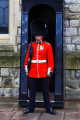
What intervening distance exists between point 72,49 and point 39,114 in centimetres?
208

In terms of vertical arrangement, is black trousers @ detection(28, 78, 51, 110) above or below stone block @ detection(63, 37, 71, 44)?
below

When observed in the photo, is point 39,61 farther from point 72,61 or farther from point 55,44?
point 72,61

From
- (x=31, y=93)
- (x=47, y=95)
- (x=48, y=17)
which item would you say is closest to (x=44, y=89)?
(x=47, y=95)

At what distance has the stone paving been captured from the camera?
20.6 ft

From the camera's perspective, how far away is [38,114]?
21.3ft

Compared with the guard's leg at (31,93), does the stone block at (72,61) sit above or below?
above

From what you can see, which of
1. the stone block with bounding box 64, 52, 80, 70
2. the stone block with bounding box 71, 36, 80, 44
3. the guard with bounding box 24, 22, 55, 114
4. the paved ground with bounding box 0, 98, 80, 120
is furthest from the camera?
the stone block with bounding box 71, 36, 80, 44

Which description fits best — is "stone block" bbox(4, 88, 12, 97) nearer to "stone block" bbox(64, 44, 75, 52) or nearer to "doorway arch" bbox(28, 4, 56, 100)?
"doorway arch" bbox(28, 4, 56, 100)

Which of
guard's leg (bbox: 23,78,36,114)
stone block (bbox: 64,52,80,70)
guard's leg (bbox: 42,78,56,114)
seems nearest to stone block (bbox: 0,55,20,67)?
stone block (bbox: 64,52,80,70)

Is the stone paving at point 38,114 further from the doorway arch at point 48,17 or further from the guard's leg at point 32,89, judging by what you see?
the doorway arch at point 48,17

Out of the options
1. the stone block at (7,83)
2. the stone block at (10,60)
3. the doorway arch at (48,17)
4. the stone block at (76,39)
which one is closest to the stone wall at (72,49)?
the stone block at (76,39)

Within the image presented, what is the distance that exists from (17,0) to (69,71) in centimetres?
191

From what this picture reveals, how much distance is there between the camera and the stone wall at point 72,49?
801 centimetres

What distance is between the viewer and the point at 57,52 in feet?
22.5
